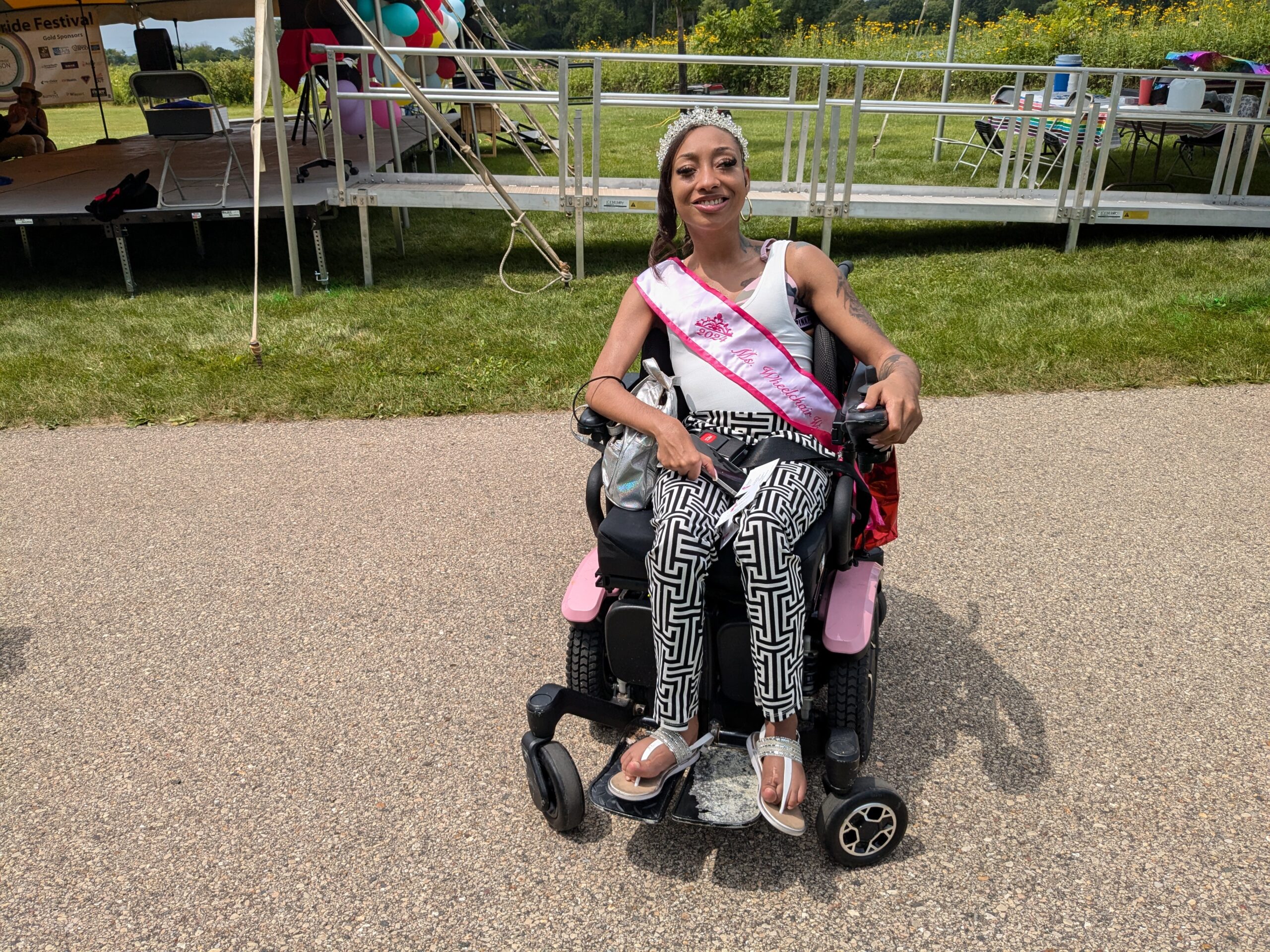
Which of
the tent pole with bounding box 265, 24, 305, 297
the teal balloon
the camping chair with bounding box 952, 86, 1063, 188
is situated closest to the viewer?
the tent pole with bounding box 265, 24, 305, 297

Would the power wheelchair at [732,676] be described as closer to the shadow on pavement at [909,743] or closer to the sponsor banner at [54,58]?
the shadow on pavement at [909,743]

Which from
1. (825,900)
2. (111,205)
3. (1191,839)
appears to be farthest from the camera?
(111,205)

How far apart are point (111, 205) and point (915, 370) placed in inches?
309

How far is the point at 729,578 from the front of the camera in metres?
2.43

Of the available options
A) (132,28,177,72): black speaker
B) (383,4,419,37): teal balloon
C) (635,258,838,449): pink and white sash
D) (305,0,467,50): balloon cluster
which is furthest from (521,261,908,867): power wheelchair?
(132,28,177,72): black speaker

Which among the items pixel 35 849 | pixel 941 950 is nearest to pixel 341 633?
pixel 35 849

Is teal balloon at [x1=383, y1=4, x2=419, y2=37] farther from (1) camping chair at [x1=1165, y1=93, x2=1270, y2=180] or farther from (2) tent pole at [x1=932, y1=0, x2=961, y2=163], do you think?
(1) camping chair at [x1=1165, y1=93, x2=1270, y2=180]

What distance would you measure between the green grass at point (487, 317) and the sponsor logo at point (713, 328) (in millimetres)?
3012

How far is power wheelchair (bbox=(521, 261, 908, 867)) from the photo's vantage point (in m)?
2.36

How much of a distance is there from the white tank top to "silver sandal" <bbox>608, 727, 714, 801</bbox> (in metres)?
0.93

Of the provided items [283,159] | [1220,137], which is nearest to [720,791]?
[283,159]

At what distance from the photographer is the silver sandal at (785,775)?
7.51ft

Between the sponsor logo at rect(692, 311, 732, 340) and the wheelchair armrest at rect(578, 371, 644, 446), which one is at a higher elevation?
the sponsor logo at rect(692, 311, 732, 340)

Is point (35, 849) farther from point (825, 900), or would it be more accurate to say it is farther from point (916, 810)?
point (916, 810)
